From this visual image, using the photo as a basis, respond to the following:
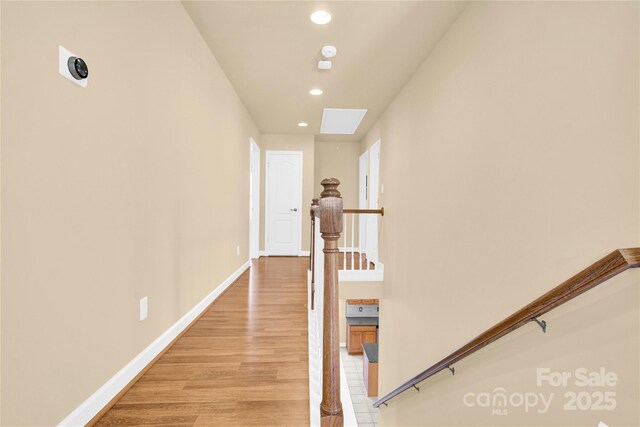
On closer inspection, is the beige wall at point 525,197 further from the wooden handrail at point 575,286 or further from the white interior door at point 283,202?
the white interior door at point 283,202

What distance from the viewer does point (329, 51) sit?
9.97 feet

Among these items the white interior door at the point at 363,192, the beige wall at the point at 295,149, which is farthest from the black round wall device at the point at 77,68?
the white interior door at the point at 363,192

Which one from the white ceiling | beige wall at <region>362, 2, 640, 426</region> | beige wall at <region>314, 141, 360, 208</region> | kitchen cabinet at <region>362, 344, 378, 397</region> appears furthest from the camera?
beige wall at <region>314, 141, 360, 208</region>

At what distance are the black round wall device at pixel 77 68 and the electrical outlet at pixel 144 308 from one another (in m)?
1.15

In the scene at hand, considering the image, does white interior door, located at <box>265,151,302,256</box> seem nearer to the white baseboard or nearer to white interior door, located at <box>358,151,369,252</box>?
white interior door, located at <box>358,151,369,252</box>

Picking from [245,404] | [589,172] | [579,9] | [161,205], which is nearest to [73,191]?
[161,205]

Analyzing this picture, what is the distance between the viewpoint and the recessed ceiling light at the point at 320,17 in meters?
2.47

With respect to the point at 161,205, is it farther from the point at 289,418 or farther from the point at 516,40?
the point at 516,40

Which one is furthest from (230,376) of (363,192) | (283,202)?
(363,192)

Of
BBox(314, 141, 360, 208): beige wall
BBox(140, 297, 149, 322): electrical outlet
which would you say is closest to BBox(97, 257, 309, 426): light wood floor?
BBox(140, 297, 149, 322): electrical outlet

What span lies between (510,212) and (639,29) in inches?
38.6

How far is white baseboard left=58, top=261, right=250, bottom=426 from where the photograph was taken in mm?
1330

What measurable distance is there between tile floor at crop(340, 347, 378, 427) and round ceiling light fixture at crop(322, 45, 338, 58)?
547cm

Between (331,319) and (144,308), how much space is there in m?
1.33
